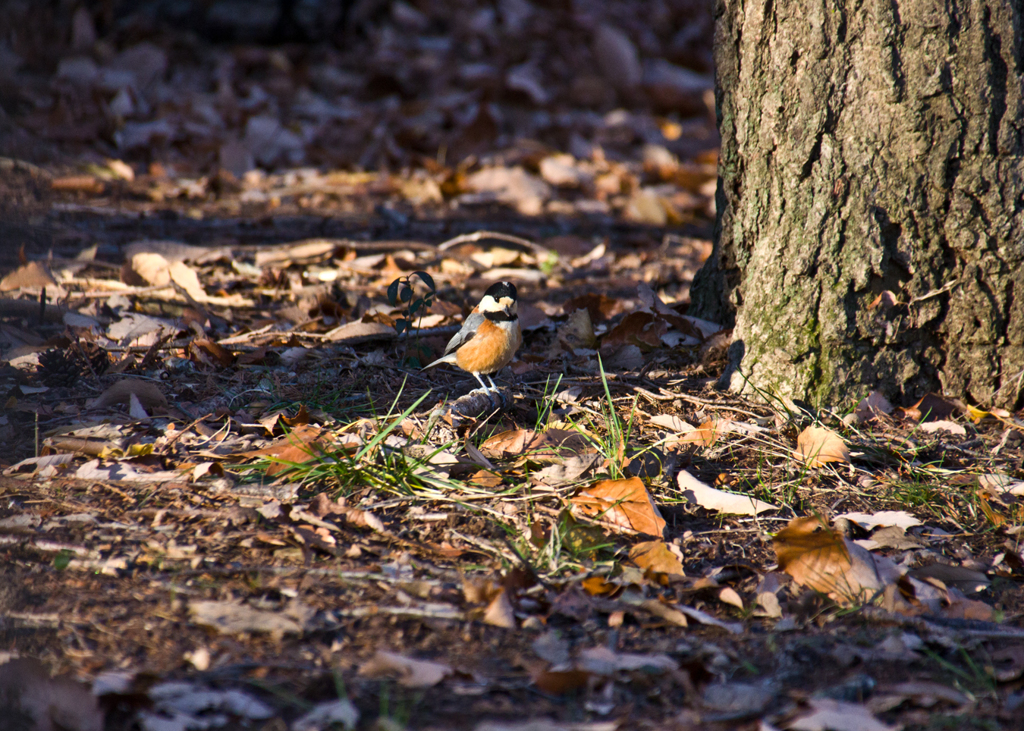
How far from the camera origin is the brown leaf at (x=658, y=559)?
8.64 feet

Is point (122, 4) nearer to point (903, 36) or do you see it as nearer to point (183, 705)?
point (903, 36)

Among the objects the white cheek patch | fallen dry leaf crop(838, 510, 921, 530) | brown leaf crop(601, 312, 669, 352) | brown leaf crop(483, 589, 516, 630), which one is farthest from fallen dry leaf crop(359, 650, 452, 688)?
brown leaf crop(601, 312, 669, 352)

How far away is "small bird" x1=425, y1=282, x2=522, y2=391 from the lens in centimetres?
375

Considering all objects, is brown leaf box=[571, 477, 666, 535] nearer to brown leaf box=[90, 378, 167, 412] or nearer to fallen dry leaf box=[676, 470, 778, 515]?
fallen dry leaf box=[676, 470, 778, 515]

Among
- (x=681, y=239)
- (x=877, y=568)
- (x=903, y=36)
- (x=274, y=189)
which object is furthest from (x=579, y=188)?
(x=877, y=568)

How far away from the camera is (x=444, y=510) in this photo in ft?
9.52

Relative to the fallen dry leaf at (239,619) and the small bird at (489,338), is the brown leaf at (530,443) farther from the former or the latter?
the fallen dry leaf at (239,619)

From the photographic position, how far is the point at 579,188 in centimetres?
780

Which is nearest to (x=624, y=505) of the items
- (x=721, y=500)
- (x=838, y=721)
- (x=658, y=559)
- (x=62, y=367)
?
(x=658, y=559)

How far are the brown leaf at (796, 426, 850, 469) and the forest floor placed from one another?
13 mm

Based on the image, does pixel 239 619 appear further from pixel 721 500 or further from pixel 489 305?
pixel 489 305

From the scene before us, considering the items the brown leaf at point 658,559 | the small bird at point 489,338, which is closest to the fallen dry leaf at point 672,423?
the small bird at point 489,338

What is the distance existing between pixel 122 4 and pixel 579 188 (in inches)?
255

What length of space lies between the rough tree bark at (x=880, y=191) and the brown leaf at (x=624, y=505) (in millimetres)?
1121
